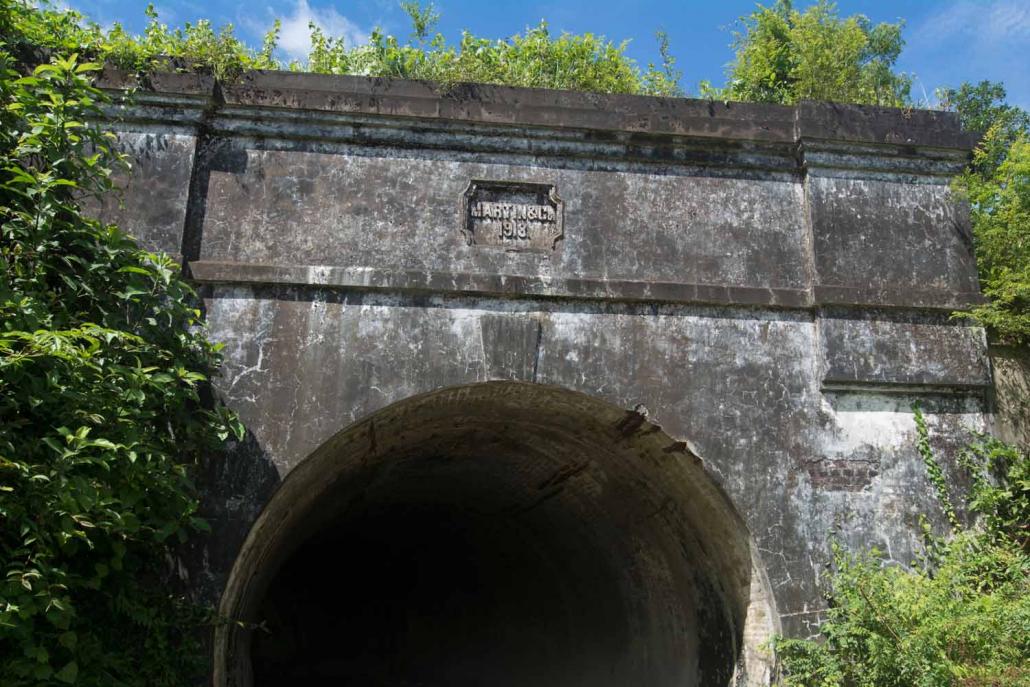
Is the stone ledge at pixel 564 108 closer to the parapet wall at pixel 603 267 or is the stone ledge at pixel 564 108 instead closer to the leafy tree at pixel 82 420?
the parapet wall at pixel 603 267

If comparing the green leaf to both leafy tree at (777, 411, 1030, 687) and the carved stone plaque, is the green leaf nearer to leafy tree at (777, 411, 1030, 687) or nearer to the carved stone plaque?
the carved stone plaque

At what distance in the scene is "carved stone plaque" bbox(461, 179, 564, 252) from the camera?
6387mm

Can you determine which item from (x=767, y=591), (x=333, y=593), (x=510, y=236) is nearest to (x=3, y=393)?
(x=510, y=236)

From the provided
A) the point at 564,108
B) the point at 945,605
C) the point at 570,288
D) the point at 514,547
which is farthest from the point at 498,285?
the point at 514,547

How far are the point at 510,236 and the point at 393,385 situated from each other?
1.29 meters

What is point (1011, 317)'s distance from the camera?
254 inches

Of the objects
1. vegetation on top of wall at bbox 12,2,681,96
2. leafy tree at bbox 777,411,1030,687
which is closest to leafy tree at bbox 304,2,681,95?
vegetation on top of wall at bbox 12,2,681,96

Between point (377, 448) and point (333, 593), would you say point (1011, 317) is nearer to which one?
point (377, 448)

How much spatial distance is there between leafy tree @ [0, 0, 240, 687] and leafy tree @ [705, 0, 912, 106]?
5.75 m

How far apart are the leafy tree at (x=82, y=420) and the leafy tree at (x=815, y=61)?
18.9ft

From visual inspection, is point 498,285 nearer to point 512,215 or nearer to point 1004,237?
point 512,215

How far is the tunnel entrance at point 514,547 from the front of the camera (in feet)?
21.3

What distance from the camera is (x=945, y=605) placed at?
5.41 m

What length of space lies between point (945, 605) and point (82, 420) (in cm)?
473
